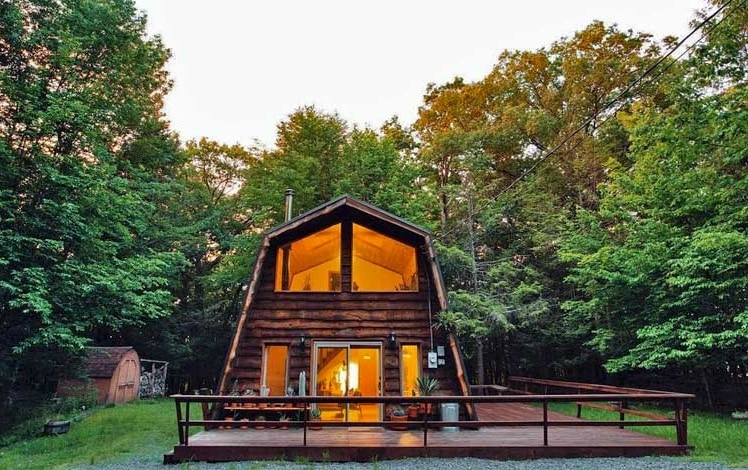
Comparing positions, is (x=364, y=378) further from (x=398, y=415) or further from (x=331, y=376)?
(x=398, y=415)

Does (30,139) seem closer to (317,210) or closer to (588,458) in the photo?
(317,210)

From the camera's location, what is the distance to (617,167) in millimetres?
14461

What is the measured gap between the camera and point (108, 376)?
592 inches

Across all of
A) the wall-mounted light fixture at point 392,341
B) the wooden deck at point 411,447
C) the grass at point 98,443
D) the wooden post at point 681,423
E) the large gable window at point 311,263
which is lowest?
the grass at point 98,443

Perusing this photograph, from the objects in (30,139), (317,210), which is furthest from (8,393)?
(317,210)

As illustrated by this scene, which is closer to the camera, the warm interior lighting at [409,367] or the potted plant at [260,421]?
the potted plant at [260,421]

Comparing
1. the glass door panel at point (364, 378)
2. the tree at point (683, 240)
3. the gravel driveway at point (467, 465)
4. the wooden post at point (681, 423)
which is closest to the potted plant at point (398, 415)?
the glass door panel at point (364, 378)

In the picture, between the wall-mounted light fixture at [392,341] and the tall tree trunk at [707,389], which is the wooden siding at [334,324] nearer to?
the wall-mounted light fixture at [392,341]

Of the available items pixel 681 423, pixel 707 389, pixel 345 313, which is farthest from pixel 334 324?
pixel 707 389

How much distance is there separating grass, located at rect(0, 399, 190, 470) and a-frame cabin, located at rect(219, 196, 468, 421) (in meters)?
1.63

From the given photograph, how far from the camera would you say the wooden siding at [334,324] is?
8.62 metres

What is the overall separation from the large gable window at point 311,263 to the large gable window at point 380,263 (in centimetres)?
41

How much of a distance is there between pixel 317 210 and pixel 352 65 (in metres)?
11.4

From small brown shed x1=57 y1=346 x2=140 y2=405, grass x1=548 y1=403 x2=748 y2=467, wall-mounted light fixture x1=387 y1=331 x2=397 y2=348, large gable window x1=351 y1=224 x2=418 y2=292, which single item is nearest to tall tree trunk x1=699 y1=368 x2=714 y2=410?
grass x1=548 y1=403 x2=748 y2=467
